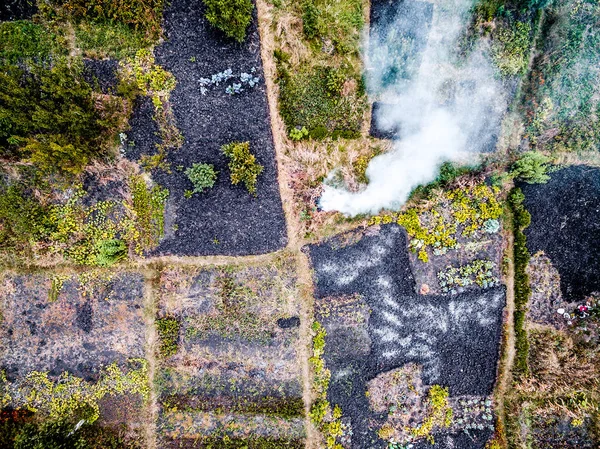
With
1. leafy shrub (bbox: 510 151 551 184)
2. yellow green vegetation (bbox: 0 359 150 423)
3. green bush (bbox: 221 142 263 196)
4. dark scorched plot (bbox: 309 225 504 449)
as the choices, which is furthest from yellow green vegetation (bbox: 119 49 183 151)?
leafy shrub (bbox: 510 151 551 184)

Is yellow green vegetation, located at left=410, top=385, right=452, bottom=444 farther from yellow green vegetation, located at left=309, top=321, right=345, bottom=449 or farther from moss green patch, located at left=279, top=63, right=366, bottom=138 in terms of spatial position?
moss green patch, located at left=279, top=63, right=366, bottom=138

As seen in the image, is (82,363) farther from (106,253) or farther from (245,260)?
(245,260)

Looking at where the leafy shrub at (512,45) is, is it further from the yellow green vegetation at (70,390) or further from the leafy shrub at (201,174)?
the yellow green vegetation at (70,390)

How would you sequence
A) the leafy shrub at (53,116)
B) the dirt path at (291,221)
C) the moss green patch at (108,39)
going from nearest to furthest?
the leafy shrub at (53,116), the moss green patch at (108,39), the dirt path at (291,221)

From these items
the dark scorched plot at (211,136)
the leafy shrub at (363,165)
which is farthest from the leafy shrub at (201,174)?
the leafy shrub at (363,165)

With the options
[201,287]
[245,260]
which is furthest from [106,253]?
[245,260]

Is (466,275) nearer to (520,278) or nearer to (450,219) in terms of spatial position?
(520,278)

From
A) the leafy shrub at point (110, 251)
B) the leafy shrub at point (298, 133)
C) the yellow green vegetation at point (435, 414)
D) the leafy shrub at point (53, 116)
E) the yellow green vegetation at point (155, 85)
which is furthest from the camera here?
the yellow green vegetation at point (435, 414)
